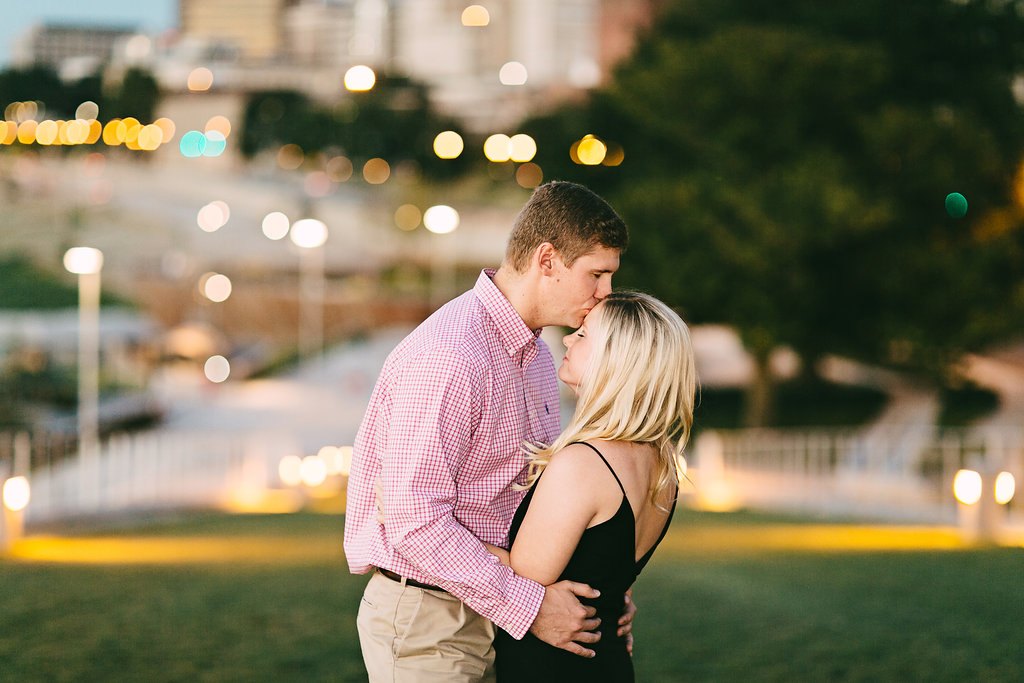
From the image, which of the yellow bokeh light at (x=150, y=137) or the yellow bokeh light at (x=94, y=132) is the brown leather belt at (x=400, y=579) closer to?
the yellow bokeh light at (x=94, y=132)

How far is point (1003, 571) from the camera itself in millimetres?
9219

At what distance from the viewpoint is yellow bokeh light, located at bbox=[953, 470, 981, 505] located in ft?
39.1

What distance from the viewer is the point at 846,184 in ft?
72.9

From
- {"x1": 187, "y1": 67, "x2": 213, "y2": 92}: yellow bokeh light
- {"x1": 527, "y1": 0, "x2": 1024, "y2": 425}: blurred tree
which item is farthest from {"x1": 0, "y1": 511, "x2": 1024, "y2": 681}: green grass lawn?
{"x1": 187, "y1": 67, "x2": 213, "y2": 92}: yellow bokeh light

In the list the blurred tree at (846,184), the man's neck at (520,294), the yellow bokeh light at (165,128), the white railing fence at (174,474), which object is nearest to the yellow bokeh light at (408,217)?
the yellow bokeh light at (165,128)

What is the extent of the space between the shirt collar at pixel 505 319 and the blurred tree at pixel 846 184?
19.6 meters

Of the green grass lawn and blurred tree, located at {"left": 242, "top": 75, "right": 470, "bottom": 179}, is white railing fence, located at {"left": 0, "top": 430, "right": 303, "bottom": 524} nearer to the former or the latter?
the green grass lawn

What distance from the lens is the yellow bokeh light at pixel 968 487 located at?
1191 centimetres

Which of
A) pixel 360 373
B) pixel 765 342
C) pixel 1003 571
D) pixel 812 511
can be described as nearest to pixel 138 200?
pixel 360 373

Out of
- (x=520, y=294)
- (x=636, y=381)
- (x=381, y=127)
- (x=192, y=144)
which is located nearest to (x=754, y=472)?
(x=520, y=294)

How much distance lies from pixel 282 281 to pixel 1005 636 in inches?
2258

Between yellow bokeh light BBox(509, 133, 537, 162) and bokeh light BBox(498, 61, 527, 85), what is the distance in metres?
30.5

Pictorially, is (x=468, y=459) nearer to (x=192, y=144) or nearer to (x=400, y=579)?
(x=400, y=579)

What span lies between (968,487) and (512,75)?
79181 mm
